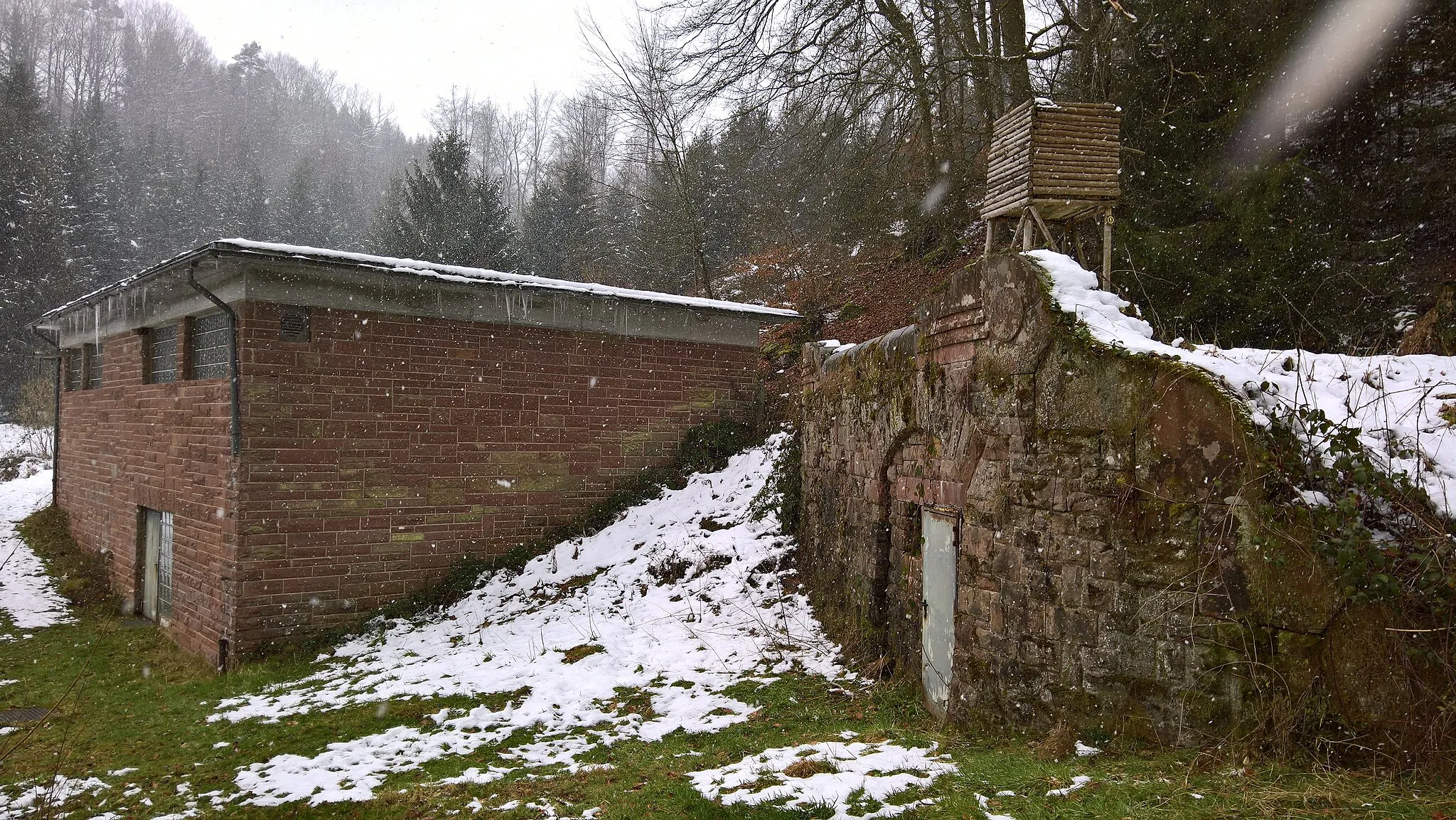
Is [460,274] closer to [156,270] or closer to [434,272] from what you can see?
[434,272]

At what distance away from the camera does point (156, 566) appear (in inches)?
440

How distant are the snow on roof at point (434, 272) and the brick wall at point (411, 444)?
66cm

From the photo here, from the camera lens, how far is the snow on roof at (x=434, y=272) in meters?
8.33

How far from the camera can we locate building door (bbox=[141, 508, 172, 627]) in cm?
1081

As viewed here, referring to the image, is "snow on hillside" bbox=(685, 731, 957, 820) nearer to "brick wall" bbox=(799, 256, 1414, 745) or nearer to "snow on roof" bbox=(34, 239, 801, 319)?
"brick wall" bbox=(799, 256, 1414, 745)

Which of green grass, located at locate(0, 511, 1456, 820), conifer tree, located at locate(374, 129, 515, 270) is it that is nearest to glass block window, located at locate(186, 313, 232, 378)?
green grass, located at locate(0, 511, 1456, 820)

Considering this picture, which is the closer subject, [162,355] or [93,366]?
[162,355]

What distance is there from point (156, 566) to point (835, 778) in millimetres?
10903

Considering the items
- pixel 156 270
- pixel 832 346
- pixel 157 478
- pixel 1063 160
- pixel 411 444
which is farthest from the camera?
pixel 157 478

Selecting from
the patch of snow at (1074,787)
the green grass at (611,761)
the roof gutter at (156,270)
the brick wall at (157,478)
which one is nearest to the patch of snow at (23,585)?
the brick wall at (157,478)

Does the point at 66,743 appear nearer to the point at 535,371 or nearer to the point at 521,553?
the point at 521,553

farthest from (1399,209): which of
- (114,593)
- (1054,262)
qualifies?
(114,593)

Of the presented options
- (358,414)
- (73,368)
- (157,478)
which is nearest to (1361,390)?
(358,414)

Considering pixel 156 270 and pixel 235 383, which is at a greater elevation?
pixel 156 270
